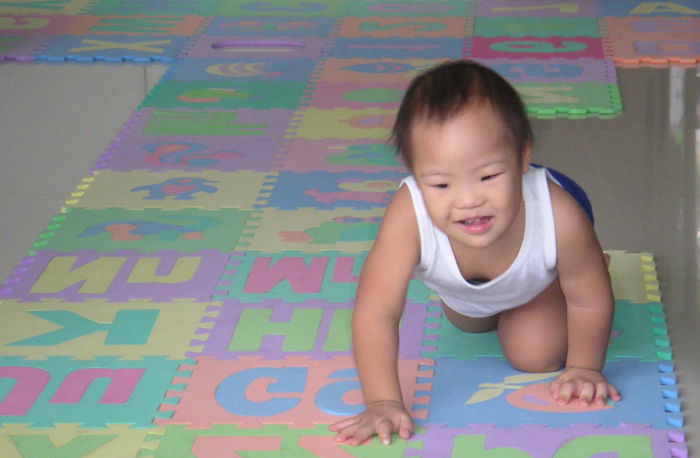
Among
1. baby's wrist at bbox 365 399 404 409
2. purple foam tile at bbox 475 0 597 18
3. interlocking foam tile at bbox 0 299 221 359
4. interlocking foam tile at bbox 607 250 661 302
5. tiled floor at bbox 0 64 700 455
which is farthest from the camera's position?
purple foam tile at bbox 475 0 597 18

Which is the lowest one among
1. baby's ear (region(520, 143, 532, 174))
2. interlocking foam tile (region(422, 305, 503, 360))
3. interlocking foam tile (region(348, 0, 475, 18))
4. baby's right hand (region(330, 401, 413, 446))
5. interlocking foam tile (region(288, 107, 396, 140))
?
interlocking foam tile (region(348, 0, 475, 18))

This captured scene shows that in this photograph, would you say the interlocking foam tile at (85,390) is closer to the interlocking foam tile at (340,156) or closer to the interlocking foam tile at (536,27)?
the interlocking foam tile at (340,156)

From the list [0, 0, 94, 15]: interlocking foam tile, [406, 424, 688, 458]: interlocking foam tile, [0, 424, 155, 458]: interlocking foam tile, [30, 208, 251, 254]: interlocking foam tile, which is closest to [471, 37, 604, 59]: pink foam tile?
[30, 208, 251, 254]: interlocking foam tile

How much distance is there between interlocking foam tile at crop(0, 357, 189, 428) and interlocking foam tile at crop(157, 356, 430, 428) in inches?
1.6

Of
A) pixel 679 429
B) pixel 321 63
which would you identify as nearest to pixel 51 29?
pixel 321 63

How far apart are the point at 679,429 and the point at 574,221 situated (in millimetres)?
308

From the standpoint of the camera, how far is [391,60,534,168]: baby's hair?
138cm

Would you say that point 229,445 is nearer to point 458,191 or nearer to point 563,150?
point 458,191

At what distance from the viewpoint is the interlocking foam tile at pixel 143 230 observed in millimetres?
2105

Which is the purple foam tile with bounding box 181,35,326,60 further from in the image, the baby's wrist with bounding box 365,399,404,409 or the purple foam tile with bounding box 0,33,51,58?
the baby's wrist with bounding box 365,399,404,409

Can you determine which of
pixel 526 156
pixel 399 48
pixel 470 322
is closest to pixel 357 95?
pixel 399 48

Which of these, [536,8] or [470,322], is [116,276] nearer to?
[470,322]

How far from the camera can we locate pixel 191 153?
2.58m

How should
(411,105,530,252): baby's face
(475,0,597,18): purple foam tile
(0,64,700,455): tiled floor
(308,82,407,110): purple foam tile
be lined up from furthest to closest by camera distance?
1. (475,0,597,18): purple foam tile
2. (308,82,407,110): purple foam tile
3. (0,64,700,455): tiled floor
4. (411,105,530,252): baby's face
